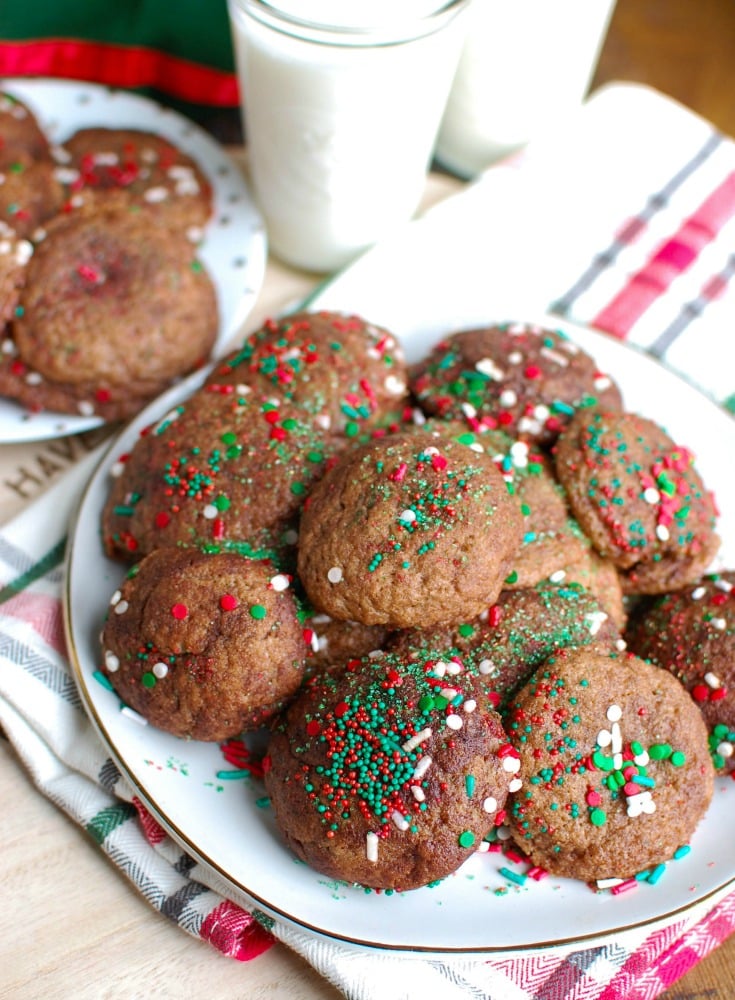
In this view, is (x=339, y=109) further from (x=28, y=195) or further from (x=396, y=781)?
(x=396, y=781)

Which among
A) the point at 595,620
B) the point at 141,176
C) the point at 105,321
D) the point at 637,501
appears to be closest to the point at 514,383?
the point at 637,501

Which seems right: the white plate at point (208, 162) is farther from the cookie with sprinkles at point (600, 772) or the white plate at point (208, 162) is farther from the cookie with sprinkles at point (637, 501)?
the cookie with sprinkles at point (600, 772)

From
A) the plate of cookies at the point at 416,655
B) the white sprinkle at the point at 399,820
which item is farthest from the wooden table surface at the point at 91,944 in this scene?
the white sprinkle at the point at 399,820

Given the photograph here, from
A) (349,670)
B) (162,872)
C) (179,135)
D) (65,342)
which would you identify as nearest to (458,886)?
(349,670)

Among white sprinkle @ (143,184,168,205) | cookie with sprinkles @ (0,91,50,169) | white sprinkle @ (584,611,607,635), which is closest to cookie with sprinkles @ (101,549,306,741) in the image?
white sprinkle @ (584,611,607,635)

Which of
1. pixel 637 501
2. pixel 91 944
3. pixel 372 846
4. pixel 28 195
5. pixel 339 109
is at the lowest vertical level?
pixel 91 944

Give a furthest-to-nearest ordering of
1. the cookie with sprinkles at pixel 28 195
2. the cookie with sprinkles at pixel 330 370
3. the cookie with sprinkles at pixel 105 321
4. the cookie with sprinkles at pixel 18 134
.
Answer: the cookie with sprinkles at pixel 18 134
the cookie with sprinkles at pixel 28 195
the cookie with sprinkles at pixel 105 321
the cookie with sprinkles at pixel 330 370
